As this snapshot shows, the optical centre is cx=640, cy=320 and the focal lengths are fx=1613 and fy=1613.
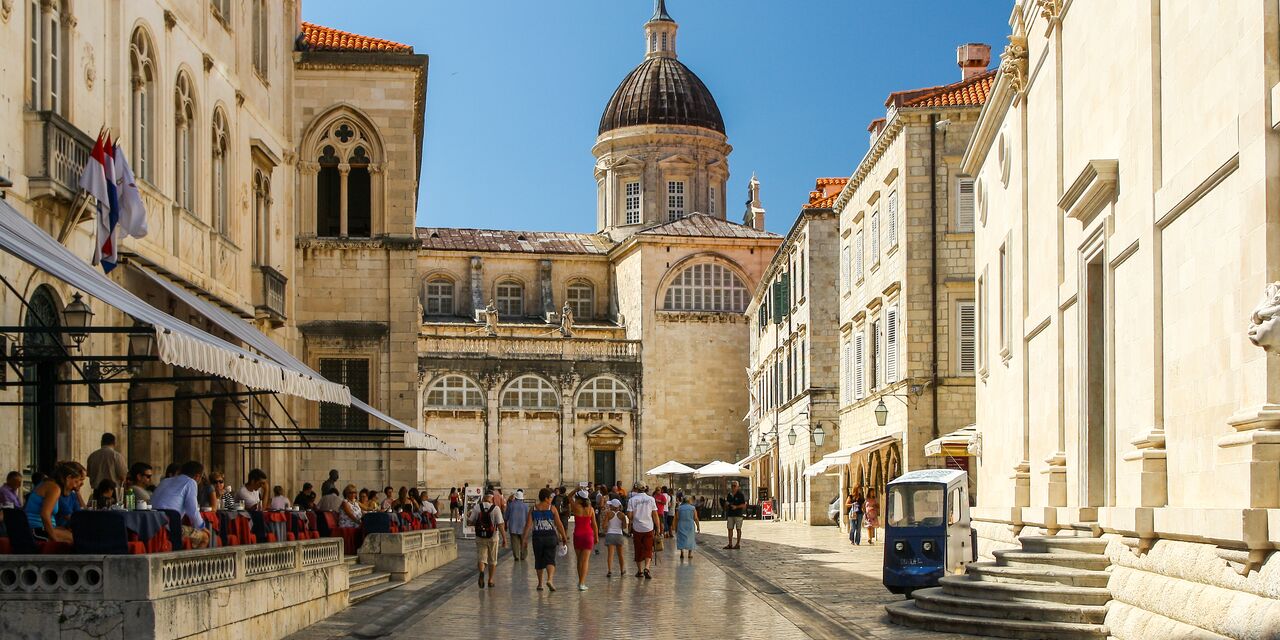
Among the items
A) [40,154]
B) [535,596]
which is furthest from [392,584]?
[40,154]

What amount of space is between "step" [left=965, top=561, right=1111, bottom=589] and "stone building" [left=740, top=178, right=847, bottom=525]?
A: 26.9m

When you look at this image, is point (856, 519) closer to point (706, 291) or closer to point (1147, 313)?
point (1147, 313)

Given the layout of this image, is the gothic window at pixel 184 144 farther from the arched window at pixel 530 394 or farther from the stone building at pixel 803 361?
the arched window at pixel 530 394

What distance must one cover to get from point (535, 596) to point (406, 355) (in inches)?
602

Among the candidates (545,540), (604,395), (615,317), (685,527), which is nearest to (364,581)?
(545,540)

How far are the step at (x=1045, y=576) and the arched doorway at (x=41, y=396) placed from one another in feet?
33.6

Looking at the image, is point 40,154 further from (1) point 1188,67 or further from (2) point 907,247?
(2) point 907,247

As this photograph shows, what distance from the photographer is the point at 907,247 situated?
117ft

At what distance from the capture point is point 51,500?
486 inches

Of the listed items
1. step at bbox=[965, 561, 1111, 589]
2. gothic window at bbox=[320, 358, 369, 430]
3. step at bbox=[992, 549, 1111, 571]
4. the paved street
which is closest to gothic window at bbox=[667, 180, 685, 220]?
gothic window at bbox=[320, 358, 369, 430]

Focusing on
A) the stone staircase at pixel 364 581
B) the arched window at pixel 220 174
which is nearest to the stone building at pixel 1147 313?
the stone staircase at pixel 364 581

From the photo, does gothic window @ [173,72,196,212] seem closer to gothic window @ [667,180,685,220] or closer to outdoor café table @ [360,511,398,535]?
outdoor café table @ [360,511,398,535]

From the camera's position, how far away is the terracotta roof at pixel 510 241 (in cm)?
7912

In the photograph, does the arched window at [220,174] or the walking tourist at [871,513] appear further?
the walking tourist at [871,513]
